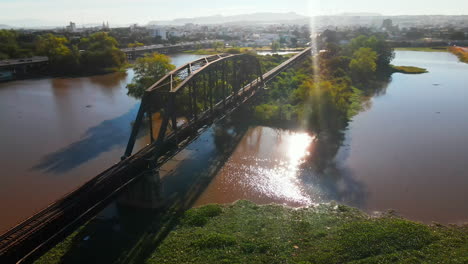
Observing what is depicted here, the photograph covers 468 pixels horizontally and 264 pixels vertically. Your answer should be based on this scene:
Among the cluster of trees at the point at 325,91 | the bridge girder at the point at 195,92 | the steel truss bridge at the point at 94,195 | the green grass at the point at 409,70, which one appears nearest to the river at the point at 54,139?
the bridge girder at the point at 195,92

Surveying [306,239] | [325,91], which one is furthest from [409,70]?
[306,239]

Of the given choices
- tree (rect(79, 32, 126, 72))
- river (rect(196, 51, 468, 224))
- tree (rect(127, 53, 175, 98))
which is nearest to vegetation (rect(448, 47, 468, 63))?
river (rect(196, 51, 468, 224))

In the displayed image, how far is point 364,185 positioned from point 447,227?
16.0 feet

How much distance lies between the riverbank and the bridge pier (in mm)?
2040

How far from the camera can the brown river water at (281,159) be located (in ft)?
57.7

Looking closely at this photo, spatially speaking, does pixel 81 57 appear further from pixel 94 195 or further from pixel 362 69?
pixel 94 195

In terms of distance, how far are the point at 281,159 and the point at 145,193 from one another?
397 inches

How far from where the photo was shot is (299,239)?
13359 mm

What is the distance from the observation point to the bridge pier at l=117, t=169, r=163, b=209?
15.9 meters

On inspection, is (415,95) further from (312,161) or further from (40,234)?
(40,234)

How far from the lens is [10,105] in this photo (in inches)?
1500

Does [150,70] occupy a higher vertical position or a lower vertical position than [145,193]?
higher

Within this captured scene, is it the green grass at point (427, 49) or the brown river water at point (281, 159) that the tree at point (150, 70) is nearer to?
the brown river water at point (281, 159)

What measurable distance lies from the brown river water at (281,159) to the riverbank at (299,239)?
1.75 meters
